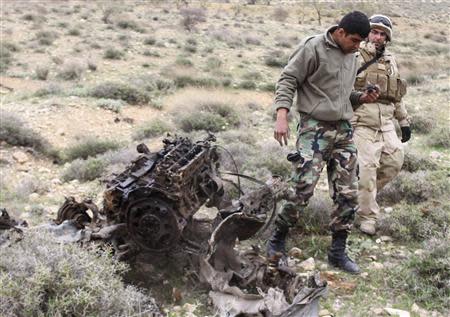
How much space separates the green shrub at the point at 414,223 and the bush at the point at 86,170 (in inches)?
161

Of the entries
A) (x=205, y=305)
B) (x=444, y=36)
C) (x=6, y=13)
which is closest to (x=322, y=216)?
(x=205, y=305)

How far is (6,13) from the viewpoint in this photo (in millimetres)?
→ 27125

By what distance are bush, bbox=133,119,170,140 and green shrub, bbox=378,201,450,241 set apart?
215 inches

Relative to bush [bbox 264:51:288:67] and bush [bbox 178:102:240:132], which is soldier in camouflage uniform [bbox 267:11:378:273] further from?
bush [bbox 264:51:288:67]

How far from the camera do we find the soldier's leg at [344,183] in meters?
4.43

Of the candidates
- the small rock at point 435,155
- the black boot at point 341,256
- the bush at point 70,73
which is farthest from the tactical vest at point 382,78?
the bush at point 70,73

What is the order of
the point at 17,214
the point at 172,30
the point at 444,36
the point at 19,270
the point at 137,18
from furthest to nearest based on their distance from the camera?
the point at 444,36 < the point at 137,18 < the point at 172,30 < the point at 17,214 < the point at 19,270

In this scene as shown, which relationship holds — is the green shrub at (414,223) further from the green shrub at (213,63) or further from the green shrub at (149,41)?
the green shrub at (149,41)

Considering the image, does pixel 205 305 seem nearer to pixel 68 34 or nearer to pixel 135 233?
pixel 135 233

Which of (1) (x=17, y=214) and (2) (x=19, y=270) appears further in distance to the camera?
(1) (x=17, y=214)

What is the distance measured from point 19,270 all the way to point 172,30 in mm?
24178

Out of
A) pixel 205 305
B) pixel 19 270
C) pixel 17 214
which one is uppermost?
pixel 19 270

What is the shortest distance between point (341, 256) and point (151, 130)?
20.1 feet

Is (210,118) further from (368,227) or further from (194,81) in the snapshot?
(368,227)
